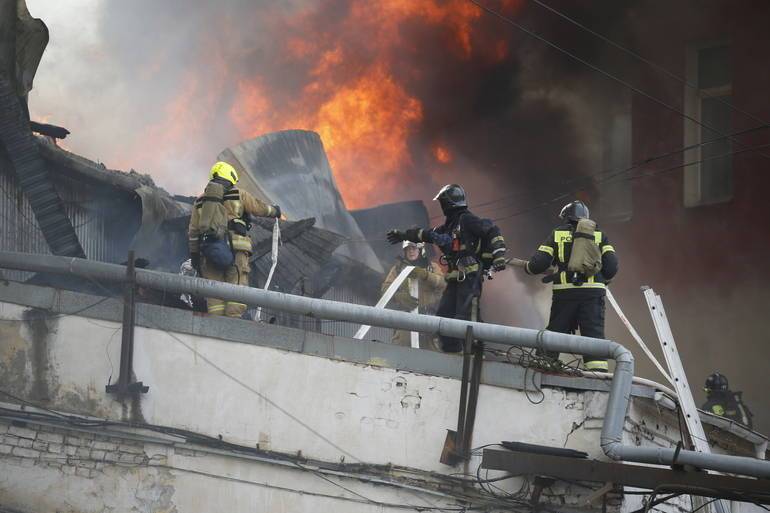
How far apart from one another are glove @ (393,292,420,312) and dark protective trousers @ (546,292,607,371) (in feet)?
7.02

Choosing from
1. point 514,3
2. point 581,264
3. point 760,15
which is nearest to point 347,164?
point 514,3

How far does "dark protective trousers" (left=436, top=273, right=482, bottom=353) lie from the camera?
9820 mm

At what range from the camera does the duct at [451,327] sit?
26.4 ft

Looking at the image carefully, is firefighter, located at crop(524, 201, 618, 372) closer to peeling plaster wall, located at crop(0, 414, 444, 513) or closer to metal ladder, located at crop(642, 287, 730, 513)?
metal ladder, located at crop(642, 287, 730, 513)

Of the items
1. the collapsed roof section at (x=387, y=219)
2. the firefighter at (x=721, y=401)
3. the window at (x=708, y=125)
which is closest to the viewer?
the firefighter at (x=721, y=401)

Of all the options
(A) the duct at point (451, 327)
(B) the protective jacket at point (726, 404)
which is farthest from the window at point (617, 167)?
(A) the duct at point (451, 327)

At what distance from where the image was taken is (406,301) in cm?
1217

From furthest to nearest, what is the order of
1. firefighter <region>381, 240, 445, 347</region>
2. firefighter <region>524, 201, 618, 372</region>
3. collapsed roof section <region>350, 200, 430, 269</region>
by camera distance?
1. collapsed roof section <region>350, 200, 430, 269</region>
2. firefighter <region>381, 240, 445, 347</region>
3. firefighter <region>524, 201, 618, 372</region>

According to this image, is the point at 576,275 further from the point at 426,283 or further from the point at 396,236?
the point at 426,283

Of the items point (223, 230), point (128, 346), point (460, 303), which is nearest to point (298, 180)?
point (223, 230)

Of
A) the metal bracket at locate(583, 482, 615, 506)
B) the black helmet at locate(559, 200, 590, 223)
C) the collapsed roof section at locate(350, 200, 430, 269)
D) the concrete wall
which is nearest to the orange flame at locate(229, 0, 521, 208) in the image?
the collapsed roof section at locate(350, 200, 430, 269)

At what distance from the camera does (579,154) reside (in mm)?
22172

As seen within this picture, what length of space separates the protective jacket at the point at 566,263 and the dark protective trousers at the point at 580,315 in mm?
53

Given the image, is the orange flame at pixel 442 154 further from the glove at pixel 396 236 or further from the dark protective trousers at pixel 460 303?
the dark protective trousers at pixel 460 303
